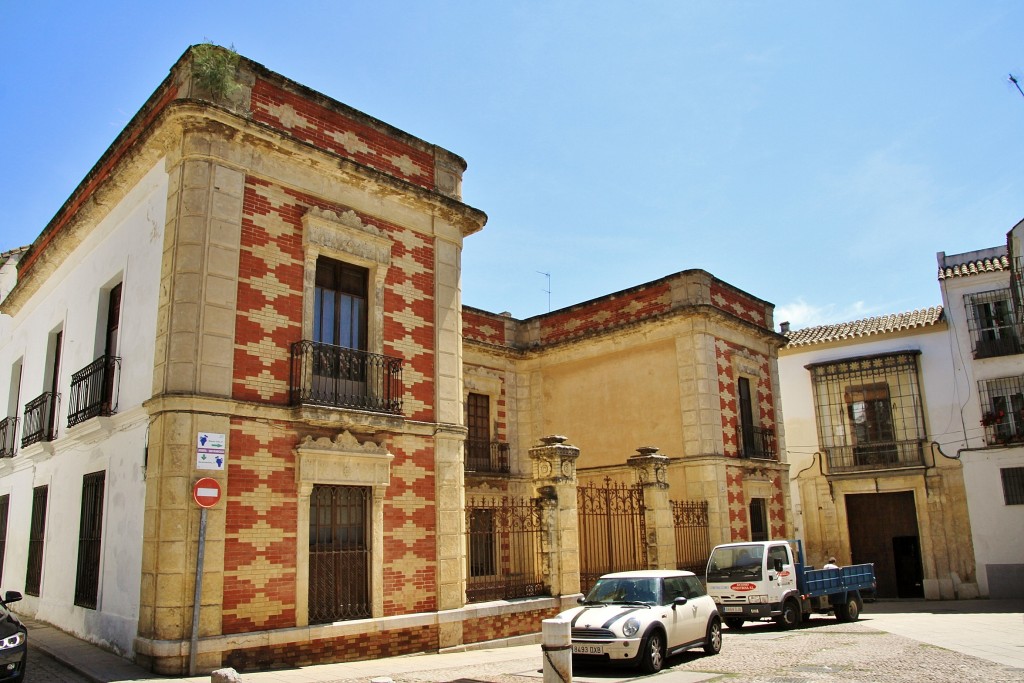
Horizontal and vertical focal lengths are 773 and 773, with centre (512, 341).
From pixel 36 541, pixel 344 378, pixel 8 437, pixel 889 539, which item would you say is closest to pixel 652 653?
pixel 344 378

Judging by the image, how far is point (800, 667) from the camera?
34.1 ft

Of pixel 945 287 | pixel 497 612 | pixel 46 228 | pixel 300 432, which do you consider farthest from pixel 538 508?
pixel 945 287

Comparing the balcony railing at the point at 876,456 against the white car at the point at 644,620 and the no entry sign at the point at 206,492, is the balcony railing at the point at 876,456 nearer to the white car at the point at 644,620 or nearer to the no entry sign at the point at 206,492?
the white car at the point at 644,620

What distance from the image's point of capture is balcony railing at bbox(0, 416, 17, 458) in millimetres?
17308

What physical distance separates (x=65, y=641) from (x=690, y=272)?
15419 millimetres

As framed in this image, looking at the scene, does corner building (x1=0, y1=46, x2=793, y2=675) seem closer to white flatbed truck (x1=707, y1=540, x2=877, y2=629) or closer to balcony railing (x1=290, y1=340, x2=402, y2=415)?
balcony railing (x1=290, y1=340, x2=402, y2=415)

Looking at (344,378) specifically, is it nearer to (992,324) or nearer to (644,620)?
(644,620)

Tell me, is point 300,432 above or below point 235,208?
below

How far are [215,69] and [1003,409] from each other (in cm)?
2441

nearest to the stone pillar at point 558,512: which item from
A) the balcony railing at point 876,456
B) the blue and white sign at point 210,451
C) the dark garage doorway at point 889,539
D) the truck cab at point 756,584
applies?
the truck cab at point 756,584

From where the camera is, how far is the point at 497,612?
517 inches

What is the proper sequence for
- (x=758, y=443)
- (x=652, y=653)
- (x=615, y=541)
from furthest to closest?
(x=758, y=443), (x=615, y=541), (x=652, y=653)

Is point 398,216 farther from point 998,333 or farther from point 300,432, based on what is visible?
point 998,333

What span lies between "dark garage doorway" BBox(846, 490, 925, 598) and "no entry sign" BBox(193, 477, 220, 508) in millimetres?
22986
